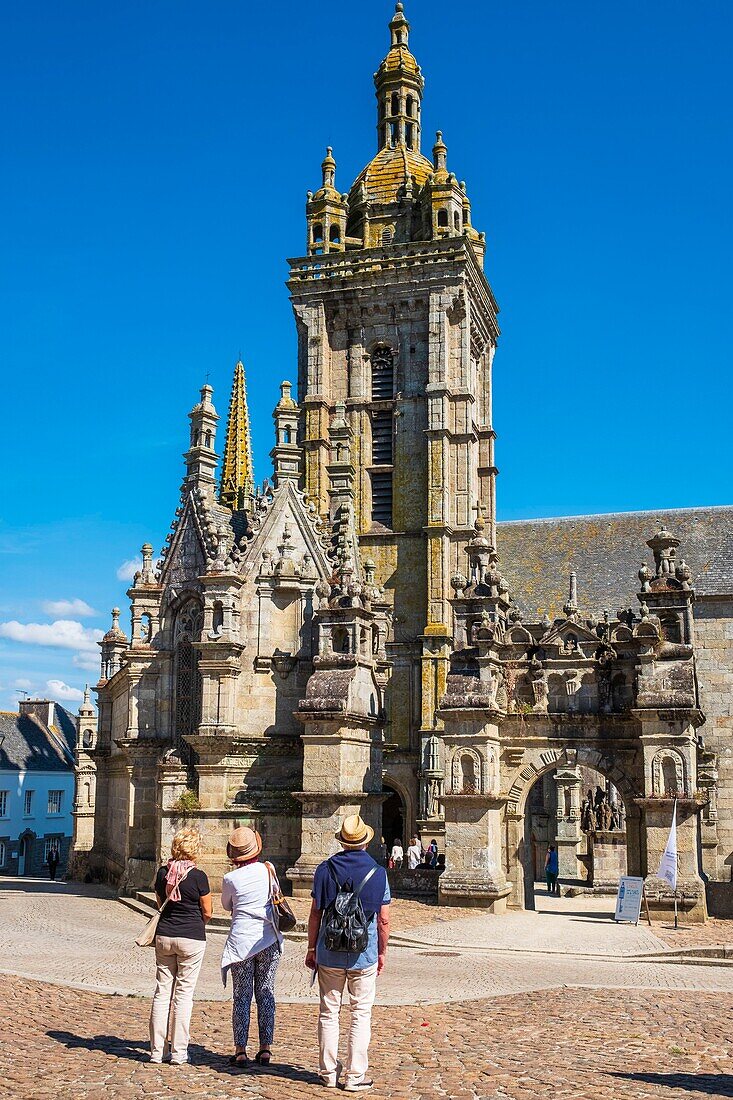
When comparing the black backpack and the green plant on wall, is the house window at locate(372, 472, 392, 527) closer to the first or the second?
the green plant on wall

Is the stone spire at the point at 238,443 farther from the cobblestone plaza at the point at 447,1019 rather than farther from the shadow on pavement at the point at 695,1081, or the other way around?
the shadow on pavement at the point at 695,1081

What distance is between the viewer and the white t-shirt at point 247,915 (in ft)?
25.7

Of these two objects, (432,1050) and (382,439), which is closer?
(432,1050)

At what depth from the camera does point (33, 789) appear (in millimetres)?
53844

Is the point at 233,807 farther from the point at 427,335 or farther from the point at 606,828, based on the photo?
the point at 427,335

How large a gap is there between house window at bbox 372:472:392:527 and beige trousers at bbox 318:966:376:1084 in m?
34.1

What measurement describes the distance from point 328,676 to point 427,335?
75.4 feet

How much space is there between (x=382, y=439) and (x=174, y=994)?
115ft

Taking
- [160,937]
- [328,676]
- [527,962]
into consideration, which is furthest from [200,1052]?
[328,676]

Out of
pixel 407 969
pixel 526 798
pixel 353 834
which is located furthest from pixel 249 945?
pixel 526 798

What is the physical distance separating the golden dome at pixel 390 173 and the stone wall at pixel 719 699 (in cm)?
2199

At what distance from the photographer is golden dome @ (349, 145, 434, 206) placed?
148 feet

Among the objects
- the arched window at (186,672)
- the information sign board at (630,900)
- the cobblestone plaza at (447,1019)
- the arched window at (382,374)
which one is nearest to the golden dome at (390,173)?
the arched window at (382,374)

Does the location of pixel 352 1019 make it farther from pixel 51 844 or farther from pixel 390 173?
pixel 51 844
